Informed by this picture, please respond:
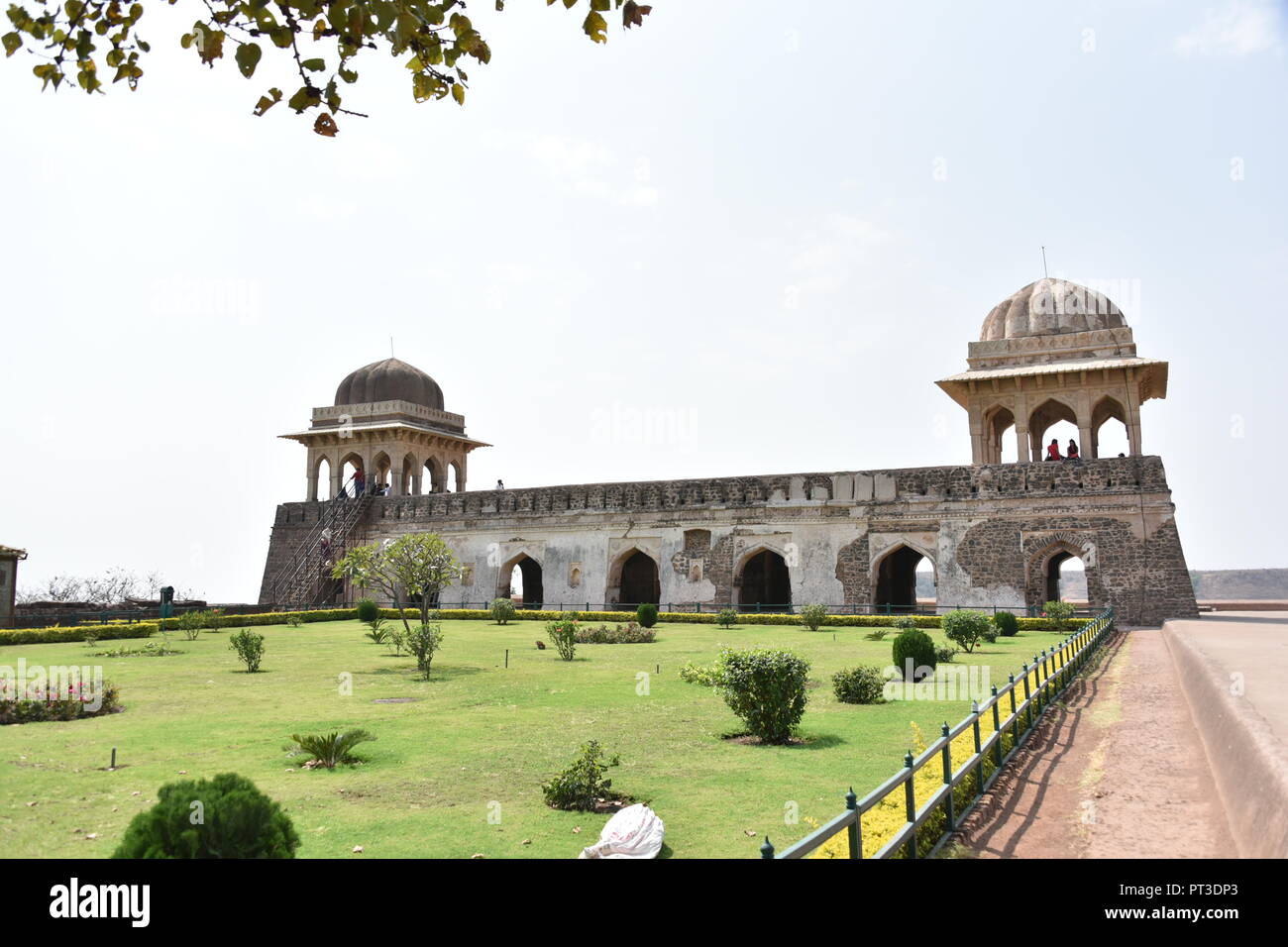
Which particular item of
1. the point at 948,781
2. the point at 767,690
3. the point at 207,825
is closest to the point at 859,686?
the point at 767,690

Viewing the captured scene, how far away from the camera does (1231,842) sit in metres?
4.39

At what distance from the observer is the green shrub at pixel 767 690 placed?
23.2ft

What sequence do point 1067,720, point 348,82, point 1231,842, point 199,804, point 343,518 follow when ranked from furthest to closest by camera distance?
point 343,518 → point 1067,720 → point 1231,842 → point 348,82 → point 199,804

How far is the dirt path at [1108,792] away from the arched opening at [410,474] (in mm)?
24610

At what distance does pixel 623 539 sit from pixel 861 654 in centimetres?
1231

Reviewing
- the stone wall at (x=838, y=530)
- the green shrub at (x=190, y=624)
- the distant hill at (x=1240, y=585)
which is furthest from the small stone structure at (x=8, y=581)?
the distant hill at (x=1240, y=585)

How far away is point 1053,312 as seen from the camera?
925 inches

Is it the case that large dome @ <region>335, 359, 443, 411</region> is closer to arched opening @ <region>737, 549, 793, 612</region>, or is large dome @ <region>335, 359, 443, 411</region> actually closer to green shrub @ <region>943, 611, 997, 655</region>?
arched opening @ <region>737, 549, 793, 612</region>

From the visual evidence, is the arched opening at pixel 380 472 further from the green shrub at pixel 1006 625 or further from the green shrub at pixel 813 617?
the green shrub at pixel 1006 625

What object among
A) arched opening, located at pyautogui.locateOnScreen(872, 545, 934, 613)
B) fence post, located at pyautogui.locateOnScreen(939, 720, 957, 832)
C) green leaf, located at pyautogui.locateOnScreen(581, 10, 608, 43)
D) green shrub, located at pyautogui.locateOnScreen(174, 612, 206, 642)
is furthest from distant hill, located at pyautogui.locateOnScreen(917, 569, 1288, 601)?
green leaf, located at pyautogui.locateOnScreen(581, 10, 608, 43)

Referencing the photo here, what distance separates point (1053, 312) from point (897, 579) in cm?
812

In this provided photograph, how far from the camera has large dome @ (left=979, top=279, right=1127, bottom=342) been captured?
76.3ft
